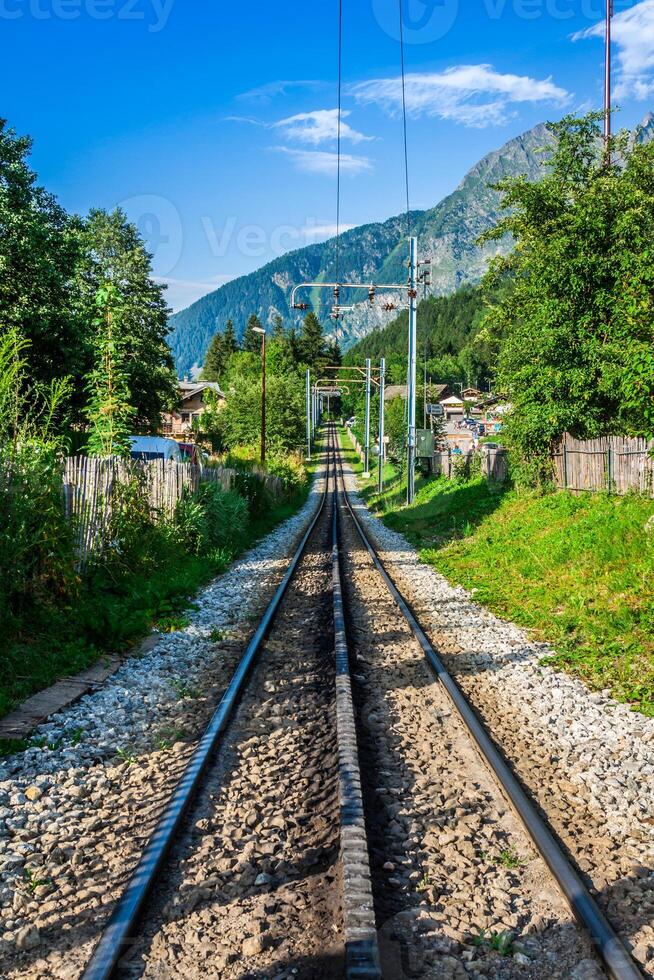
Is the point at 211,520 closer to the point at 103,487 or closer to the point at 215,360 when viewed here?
the point at 103,487

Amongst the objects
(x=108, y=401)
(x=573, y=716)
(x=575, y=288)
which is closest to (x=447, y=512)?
(x=575, y=288)

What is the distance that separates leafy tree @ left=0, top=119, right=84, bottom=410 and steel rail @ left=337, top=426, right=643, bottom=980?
2352cm

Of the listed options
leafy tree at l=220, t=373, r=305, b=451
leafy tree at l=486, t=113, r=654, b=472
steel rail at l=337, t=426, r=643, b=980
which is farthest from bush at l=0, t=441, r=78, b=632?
leafy tree at l=220, t=373, r=305, b=451

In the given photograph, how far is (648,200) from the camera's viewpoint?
1736cm

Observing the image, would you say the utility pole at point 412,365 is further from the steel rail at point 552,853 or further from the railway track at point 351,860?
the railway track at point 351,860

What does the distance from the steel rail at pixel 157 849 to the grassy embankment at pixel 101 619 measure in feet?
4.78

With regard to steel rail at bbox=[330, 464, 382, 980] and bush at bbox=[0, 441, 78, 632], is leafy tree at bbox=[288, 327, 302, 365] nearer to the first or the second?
bush at bbox=[0, 441, 78, 632]

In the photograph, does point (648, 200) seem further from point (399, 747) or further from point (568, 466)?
point (399, 747)

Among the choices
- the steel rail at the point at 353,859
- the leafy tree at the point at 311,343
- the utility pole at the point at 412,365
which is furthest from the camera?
the leafy tree at the point at 311,343

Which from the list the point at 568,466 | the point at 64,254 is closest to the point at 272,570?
the point at 568,466

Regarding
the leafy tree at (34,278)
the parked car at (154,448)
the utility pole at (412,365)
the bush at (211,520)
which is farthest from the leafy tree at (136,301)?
the bush at (211,520)

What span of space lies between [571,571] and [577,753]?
20.0 feet

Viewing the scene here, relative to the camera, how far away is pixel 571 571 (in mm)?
11078

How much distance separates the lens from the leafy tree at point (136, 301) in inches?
1475
